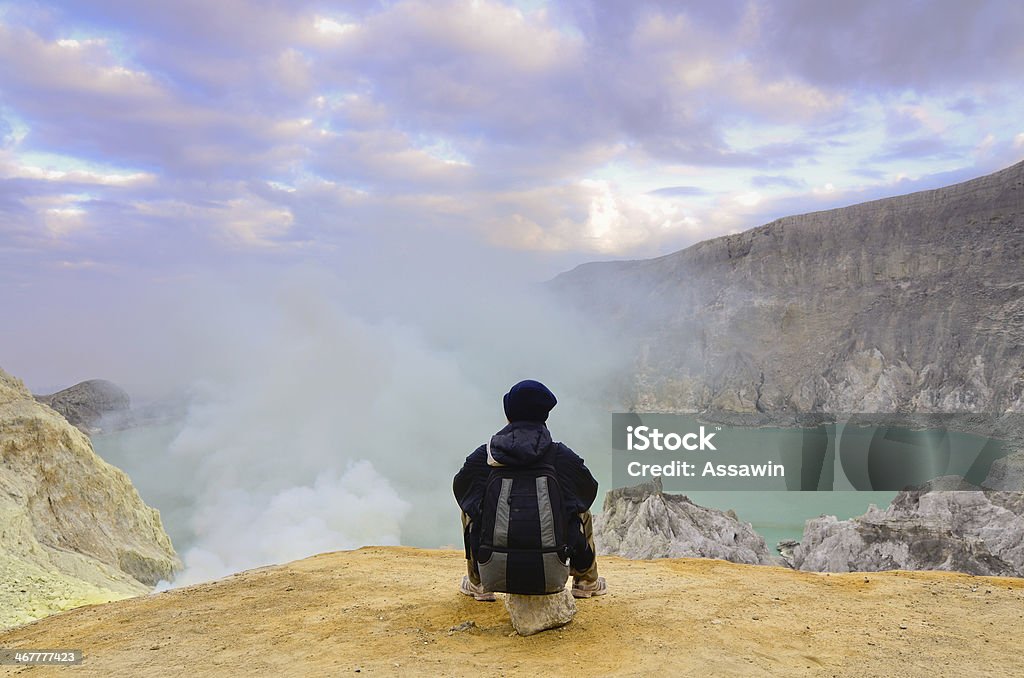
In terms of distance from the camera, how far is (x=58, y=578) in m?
7.46

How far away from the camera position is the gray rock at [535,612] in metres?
4.56

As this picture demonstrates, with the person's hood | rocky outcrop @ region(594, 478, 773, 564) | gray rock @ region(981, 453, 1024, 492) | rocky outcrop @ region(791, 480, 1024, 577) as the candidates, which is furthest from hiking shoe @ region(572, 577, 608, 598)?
gray rock @ region(981, 453, 1024, 492)

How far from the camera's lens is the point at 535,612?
4.59 m

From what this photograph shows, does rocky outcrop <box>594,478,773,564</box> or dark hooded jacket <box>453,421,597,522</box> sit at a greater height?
dark hooded jacket <box>453,421,597,522</box>

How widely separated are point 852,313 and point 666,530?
58.2 meters

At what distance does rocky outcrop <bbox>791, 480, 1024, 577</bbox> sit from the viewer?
13109 millimetres

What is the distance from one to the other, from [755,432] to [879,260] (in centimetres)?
2142

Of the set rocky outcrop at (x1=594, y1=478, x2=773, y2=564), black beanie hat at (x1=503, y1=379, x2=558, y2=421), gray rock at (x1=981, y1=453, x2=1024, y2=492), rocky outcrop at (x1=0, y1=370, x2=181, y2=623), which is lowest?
gray rock at (x1=981, y1=453, x2=1024, y2=492)

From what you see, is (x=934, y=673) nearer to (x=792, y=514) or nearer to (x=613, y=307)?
(x=792, y=514)

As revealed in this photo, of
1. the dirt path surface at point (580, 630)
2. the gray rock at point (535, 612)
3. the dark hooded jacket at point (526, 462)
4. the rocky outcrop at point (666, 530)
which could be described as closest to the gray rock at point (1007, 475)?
the rocky outcrop at point (666, 530)

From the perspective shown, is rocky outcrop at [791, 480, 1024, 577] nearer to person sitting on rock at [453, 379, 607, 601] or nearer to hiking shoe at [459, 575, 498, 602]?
hiking shoe at [459, 575, 498, 602]

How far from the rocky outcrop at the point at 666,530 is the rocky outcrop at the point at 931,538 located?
159 cm

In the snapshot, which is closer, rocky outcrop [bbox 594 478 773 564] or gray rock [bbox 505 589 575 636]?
gray rock [bbox 505 589 575 636]

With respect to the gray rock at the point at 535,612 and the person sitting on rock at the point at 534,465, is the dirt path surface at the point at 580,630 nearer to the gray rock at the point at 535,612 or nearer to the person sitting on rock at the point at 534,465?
the gray rock at the point at 535,612
